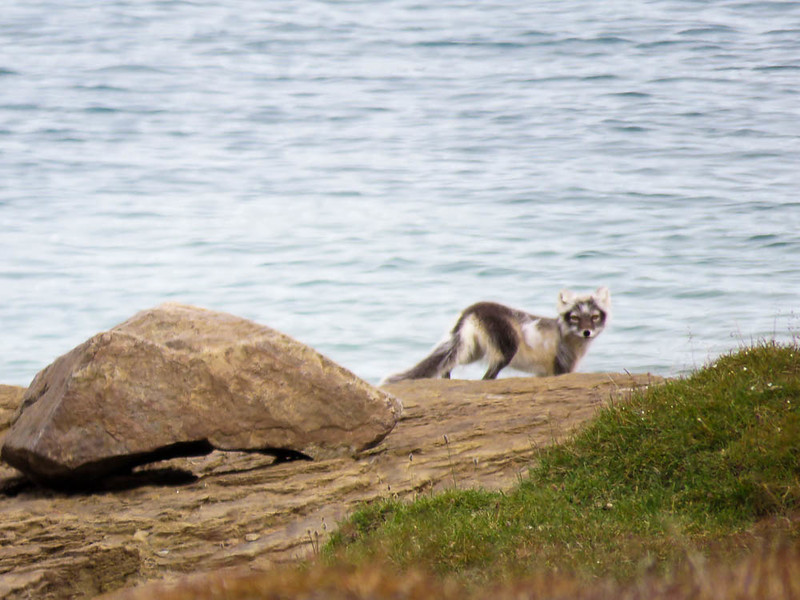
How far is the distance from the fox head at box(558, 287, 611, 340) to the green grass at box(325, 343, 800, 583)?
426 centimetres

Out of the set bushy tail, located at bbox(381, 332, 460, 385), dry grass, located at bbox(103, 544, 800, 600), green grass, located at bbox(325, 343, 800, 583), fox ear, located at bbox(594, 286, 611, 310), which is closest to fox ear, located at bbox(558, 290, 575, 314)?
fox ear, located at bbox(594, 286, 611, 310)

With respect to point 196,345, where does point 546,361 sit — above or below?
below

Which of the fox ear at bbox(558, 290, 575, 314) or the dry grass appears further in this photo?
the fox ear at bbox(558, 290, 575, 314)

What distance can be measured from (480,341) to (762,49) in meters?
29.2

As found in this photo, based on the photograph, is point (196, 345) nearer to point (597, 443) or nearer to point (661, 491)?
point (597, 443)

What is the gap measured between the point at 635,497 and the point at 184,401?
3177 millimetres

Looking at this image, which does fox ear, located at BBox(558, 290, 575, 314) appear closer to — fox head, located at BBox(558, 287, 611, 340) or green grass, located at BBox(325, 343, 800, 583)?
fox head, located at BBox(558, 287, 611, 340)

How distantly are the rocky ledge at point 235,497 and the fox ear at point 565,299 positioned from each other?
2948mm

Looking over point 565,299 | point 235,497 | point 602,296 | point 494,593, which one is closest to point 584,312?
point 565,299

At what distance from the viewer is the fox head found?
1202 centimetres

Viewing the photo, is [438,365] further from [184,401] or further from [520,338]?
[184,401]

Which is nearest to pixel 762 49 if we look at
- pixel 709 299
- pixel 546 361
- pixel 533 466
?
pixel 709 299

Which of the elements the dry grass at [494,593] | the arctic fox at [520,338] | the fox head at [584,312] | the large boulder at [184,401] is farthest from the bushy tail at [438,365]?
the dry grass at [494,593]

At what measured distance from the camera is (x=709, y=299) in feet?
60.7
